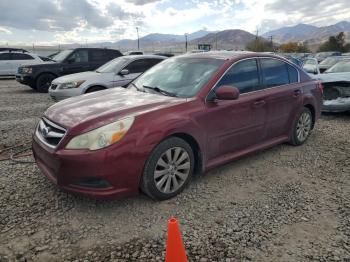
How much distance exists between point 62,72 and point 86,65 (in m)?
0.91

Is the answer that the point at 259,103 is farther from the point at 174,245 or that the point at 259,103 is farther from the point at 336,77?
the point at 336,77

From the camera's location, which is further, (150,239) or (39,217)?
(39,217)

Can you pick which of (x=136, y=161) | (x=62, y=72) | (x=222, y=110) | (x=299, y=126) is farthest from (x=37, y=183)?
(x=62, y=72)

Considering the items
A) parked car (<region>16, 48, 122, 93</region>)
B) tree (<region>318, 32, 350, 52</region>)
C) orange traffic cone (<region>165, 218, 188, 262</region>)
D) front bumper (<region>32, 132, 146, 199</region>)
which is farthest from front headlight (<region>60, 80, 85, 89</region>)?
tree (<region>318, 32, 350, 52</region>)

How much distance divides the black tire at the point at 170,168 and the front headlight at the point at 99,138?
0.42 metres

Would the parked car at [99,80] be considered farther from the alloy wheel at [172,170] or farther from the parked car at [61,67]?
the alloy wheel at [172,170]

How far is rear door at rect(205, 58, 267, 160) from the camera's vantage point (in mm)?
4098

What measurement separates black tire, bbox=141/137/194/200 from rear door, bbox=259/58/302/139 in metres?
1.62

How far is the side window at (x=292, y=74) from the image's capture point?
5.41 m

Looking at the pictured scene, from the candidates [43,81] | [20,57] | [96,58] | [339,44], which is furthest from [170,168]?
[339,44]

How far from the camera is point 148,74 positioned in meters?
5.08

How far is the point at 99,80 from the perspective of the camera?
8.76 metres

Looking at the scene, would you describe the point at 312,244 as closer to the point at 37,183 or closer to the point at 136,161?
the point at 136,161

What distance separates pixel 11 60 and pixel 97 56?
6978 millimetres
